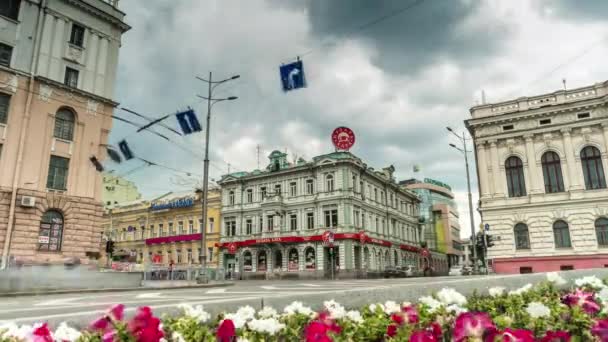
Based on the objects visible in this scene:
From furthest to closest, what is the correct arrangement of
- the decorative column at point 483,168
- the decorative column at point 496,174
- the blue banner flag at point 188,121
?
the decorative column at point 483,168
the decorative column at point 496,174
the blue banner flag at point 188,121

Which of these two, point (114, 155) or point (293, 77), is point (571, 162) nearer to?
point (293, 77)

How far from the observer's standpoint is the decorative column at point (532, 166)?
1123 inches

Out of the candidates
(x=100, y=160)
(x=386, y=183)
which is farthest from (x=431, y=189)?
(x=100, y=160)

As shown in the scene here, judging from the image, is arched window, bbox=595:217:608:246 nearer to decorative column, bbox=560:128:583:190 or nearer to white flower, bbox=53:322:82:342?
decorative column, bbox=560:128:583:190

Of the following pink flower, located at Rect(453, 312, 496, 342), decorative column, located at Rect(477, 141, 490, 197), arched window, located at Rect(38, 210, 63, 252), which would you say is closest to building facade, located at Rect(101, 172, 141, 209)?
arched window, located at Rect(38, 210, 63, 252)

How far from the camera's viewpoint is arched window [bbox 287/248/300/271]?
4178 cm

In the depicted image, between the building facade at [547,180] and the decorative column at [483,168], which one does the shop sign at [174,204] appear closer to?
the decorative column at [483,168]

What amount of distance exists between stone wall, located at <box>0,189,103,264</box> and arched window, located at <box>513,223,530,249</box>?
26050 mm

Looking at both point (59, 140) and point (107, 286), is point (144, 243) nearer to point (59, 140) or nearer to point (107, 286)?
point (59, 140)

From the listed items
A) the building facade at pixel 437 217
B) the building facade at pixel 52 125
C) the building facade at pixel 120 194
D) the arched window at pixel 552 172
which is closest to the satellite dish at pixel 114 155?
the building facade at pixel 52 125

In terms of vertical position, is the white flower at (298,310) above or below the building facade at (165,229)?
below

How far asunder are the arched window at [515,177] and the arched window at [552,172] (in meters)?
1.39

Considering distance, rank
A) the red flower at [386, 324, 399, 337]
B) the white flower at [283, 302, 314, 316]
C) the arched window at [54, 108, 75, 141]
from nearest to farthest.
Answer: the red flower at [386, 324, 399, 337], the white flower at [283, 302, 314, 316], the arched window at [54, 108, 75, 141]

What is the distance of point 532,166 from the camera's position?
94.8ft
